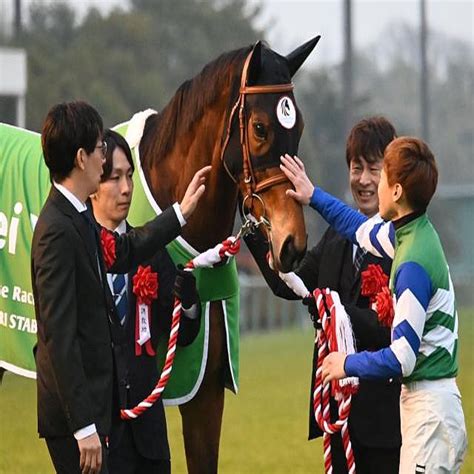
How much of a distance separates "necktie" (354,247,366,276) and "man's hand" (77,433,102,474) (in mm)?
1208

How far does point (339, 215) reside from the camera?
3879 millimetres

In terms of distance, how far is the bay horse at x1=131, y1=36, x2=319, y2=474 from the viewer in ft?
13.1

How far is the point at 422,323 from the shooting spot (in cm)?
341

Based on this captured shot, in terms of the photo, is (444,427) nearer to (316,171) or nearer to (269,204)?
(269,204)

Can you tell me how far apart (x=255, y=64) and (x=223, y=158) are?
0.32 m

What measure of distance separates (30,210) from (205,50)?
1402cm

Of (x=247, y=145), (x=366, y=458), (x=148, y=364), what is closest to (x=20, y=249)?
(x=148, y=364)

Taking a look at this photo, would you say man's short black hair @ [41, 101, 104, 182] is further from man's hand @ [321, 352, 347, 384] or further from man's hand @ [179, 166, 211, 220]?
man's hand @ [321, 352, 347, 384]

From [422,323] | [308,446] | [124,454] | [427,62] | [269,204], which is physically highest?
[427,62]

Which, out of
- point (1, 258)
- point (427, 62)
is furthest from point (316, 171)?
point (1, 258)

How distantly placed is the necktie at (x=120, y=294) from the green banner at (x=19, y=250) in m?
0.90

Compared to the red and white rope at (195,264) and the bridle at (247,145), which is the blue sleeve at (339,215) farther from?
the red and white rope at (195,264)

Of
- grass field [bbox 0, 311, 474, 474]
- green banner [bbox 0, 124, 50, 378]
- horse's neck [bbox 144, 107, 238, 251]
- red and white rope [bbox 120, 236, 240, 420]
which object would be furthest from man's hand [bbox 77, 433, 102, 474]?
grass field [bbox 0, 311, 474, 474]

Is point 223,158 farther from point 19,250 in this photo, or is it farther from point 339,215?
point 19,250
